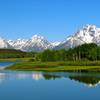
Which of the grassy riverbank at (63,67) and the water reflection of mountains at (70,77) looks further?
the grassy riverbank at (63,67)

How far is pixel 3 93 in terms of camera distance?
71750 mm

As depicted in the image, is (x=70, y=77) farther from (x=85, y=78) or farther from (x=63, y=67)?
(x=63, y=67)

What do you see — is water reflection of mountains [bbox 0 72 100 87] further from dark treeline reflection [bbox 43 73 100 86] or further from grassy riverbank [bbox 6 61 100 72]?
grassy riverbank [bbox 6 61 100 72]

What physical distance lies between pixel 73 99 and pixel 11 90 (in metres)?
17.9

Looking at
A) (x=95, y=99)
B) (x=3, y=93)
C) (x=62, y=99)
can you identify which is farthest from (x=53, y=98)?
(x=3, y=93)

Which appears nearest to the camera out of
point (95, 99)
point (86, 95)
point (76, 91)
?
point (95, 99)

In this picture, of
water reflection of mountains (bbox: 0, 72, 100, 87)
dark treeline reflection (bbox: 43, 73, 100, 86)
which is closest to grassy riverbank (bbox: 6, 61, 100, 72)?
water reflection of mountains (bbox: 0, 72, 100, 87)

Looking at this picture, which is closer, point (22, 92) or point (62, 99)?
point (62, 99)

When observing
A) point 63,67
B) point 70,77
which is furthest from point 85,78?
point 63,67

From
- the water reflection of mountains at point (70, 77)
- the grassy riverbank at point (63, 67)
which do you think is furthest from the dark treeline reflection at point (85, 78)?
the grassy riverbank at point (63, 67)

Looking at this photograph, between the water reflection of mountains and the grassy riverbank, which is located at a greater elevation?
the grassy riverbank

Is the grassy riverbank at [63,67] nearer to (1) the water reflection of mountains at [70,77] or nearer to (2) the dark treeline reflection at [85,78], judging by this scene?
(1) the water reflection of mountains at [70,77]

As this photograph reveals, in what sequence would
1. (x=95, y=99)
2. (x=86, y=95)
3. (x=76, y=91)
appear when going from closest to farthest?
(x=95, y=99) < (x=86, y=95) < (x=76, y=91)

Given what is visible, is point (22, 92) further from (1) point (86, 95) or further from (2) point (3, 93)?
(1) point (86, 95)
